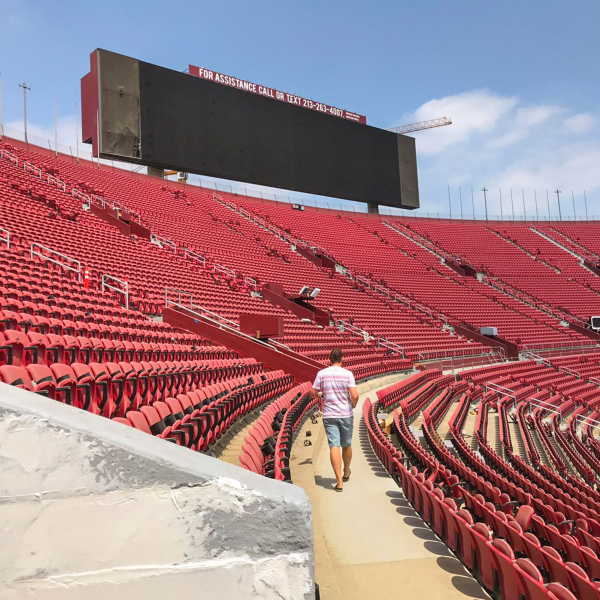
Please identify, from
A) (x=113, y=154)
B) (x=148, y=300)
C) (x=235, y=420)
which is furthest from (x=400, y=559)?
(x=113, y=154)

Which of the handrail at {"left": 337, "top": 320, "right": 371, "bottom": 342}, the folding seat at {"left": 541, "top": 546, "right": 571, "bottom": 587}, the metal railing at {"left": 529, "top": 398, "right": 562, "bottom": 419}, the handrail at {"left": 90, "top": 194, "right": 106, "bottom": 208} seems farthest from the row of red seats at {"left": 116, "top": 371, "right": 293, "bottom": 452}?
the handrail at {"left": 90, "top": 194, "right": 106, "bottom": 208}

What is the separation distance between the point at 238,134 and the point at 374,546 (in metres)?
24.7

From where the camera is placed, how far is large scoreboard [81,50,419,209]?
22438 millimetres

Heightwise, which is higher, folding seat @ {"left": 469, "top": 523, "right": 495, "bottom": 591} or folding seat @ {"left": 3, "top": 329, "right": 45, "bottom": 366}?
folding seat @ {"left": 3, "top": 329, "right": 45, "bottom": 366}

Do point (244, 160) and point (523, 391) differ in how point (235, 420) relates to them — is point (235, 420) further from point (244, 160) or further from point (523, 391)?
point (244, 160)

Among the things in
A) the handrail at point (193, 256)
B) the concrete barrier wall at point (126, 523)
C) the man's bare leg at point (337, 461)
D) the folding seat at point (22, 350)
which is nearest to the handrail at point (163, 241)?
the handrail at point (193, 256)

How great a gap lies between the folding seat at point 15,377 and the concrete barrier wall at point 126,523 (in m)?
1.93

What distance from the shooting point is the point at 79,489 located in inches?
52.1

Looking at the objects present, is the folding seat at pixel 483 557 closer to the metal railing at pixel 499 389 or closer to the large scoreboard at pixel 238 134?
the metal railing at pixel 499 389

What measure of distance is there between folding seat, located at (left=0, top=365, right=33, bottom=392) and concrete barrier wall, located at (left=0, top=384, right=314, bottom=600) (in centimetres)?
193

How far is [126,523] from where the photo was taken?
1324mm

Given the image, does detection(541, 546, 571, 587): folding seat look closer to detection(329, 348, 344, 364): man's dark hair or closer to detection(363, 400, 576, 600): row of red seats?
detection(363, 400, 576, 600): row of red seats

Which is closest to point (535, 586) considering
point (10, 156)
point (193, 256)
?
point (193, 256)

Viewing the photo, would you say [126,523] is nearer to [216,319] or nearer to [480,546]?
[480,546]
